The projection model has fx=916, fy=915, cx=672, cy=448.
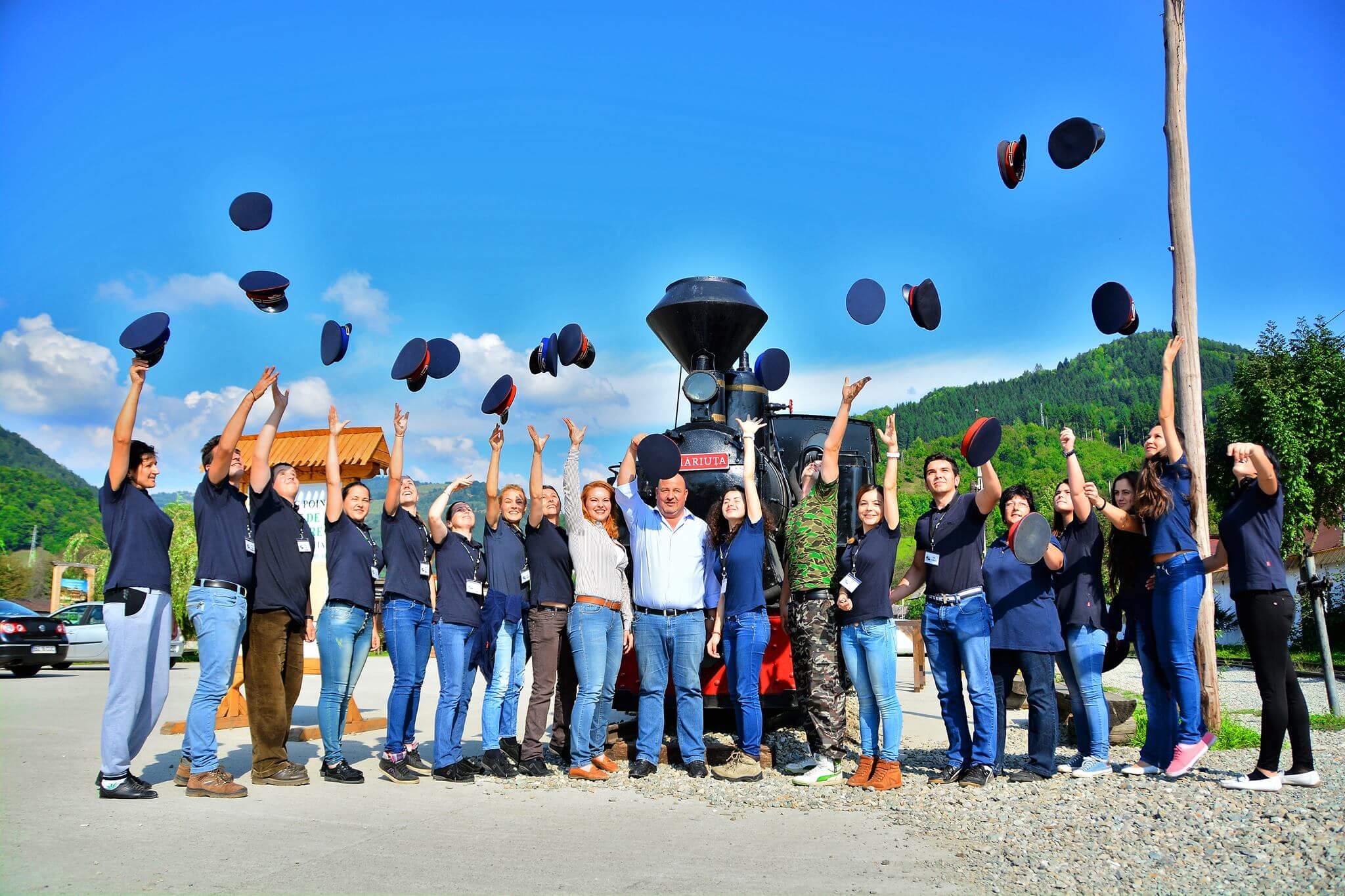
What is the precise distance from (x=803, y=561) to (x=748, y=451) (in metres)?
0.80

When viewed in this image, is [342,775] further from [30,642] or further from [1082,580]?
[30,642]

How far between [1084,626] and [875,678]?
1.38 m

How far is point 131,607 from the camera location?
481cm

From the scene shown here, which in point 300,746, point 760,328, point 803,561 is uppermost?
point 760,328

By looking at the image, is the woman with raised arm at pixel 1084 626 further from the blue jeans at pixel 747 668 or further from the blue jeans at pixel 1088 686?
the blue jeans at pixel 747 668

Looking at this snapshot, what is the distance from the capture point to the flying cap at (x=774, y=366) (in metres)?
8.62

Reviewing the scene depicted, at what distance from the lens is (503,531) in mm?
6234

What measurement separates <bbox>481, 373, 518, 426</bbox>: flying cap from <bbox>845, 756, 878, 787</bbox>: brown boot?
3.31m

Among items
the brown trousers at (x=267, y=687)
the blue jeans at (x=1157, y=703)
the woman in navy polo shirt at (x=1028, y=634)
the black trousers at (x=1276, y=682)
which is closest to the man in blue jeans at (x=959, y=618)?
the woman in navy polo shirt at (x=1028, y=634)

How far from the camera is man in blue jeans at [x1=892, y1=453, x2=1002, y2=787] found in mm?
5430

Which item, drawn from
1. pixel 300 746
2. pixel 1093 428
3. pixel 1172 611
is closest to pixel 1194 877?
pixel 1172 611

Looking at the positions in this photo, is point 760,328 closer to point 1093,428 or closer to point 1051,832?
point 1051,832

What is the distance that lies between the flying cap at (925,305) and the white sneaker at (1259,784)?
11.1ft

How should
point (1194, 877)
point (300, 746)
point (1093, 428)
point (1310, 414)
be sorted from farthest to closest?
point (1093, 428) → point (1310, 414) → point (300, 746) → point (1194, 877)
